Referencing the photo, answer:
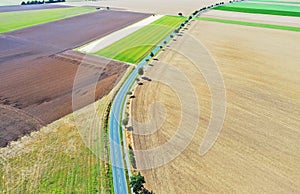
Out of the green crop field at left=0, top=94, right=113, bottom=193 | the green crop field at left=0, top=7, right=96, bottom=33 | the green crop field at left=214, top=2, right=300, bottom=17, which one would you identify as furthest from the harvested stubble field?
the green crop field at left=0, top=94, right=113, bottom=193

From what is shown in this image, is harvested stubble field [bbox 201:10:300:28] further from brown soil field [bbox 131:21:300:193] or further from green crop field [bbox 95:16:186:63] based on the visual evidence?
brown soil field [bbox 131:21:300:193]

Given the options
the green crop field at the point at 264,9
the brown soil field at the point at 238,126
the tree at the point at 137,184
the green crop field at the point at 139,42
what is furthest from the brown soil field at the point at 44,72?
the green crop field at the point at 264,9

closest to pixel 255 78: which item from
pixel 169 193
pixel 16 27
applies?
pixel 169 193

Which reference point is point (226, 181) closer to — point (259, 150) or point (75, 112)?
point (259, 150)

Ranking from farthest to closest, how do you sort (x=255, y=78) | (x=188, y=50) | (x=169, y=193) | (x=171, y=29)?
(x=171, y=29) → (x=188, y=50) → (x=255, y=78) → (x=169, y=193)

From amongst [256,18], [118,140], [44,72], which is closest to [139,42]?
[44,72]

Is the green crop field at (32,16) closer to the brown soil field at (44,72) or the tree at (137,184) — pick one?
the brown soil field at (44,72)
